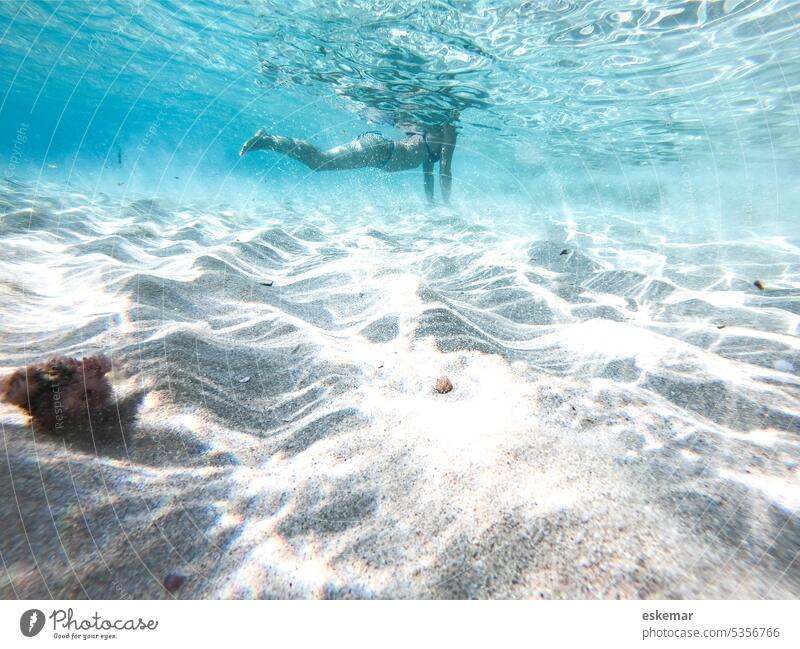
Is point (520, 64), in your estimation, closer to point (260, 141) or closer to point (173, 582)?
point (260, 141)

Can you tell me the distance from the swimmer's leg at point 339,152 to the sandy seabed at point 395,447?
8.16m

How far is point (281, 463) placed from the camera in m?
1.97

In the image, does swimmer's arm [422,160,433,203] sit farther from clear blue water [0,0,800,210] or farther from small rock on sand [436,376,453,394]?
small rock on sand [436,376,453,394]

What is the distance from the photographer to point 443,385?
2.58 meters

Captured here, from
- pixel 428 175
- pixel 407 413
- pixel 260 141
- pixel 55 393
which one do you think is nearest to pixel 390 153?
pixel 428 175

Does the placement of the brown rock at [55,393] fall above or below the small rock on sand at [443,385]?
above

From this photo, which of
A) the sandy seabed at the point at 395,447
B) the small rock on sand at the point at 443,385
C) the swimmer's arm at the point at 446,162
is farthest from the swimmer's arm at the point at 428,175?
the small rock on sand at the point at 443,385

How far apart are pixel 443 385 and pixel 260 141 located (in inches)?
431

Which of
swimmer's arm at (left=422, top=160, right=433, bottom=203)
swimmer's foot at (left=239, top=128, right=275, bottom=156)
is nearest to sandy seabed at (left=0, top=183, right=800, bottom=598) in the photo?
swimmer's foot at (left=239, top=128, right=275, bottom=156)

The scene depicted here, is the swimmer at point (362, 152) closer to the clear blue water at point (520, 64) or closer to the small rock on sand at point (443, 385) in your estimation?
the clear blue water at point (520, 64)

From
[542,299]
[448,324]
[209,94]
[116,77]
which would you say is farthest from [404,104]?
[116,77]

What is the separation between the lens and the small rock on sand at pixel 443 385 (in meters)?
2.56

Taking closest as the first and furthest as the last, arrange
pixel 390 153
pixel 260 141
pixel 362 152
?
1. pixel 260 141
2. pixel 362 152
3. pixel 390 153
